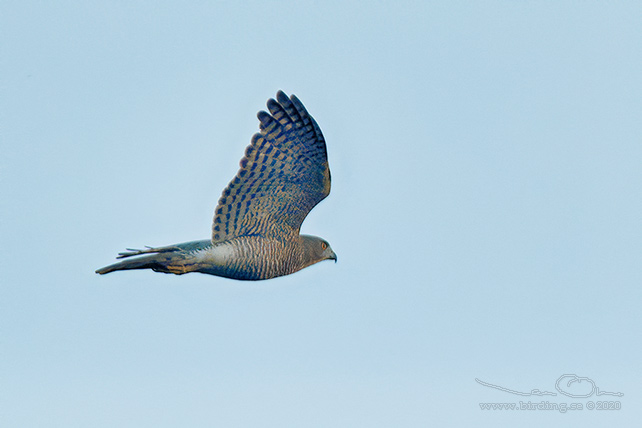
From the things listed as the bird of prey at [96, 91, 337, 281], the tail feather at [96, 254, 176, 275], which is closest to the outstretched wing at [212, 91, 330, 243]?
the bird of prey at [96, 91, 337, 281]

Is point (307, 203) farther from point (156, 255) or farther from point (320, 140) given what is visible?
point (156, 255)

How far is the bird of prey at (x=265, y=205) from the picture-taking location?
42.3ft

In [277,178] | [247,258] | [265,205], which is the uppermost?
[277,178]

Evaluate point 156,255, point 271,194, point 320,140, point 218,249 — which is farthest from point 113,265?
point 320,140

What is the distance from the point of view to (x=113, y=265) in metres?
12.7

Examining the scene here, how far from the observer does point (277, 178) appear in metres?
13.2

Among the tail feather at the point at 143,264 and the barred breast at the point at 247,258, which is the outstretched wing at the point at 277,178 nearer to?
the barred breast at the point at 247,258

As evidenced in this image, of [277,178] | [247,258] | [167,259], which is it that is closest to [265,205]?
[277,178]

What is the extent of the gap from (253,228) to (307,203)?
841 mm

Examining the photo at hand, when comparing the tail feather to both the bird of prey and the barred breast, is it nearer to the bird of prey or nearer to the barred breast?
the bird of prey

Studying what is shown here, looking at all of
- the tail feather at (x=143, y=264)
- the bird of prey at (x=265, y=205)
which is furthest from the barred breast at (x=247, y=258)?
the tail feather at (x=143, y=264)

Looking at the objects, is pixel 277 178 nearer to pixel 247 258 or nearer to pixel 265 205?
pixel 265 205

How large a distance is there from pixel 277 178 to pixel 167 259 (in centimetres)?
185

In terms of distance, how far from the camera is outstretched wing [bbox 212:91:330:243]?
508 inches
